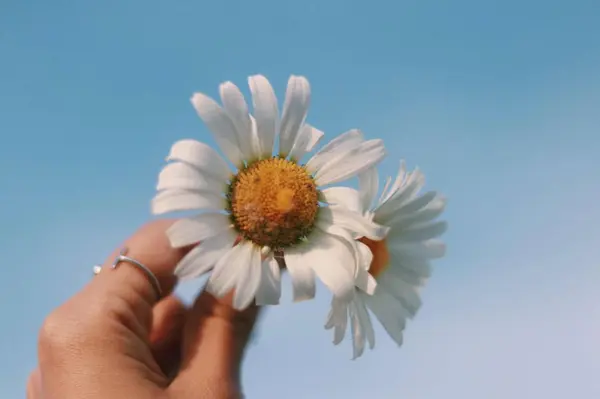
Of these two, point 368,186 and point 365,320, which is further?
point 365,320

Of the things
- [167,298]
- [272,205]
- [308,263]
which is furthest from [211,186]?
[167,298]

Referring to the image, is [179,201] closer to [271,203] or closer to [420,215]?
[271,203]

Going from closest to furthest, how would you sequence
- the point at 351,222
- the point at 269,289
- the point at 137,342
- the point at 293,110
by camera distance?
the point at 269,289 < the point at 351,222 < the point at 293,110 < the point at 137,342

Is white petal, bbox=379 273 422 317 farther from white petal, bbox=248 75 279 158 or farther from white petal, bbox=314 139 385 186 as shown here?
white petal, bbox=248 75 279 158

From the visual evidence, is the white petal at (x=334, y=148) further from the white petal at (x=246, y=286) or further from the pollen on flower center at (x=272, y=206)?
the white petal at (x=246, y=286)

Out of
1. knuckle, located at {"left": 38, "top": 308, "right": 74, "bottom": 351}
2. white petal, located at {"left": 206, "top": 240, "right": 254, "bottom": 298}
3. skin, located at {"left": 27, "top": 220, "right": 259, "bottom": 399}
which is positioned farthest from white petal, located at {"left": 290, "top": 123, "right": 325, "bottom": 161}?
knuckle, located at {"left": 38, "top": 308, "right": 74, "bottom": 351}

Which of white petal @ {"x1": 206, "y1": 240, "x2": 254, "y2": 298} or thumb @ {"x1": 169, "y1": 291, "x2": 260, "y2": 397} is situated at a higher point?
white petal @ {"x1": 206, "y1": 240, "x2": 254, "y2": 298}

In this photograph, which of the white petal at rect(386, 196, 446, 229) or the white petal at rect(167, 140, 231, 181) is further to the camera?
the white petal at rect(386, 196, 446, 229)

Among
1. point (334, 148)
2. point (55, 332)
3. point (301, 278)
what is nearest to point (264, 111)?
point (334, 148)
